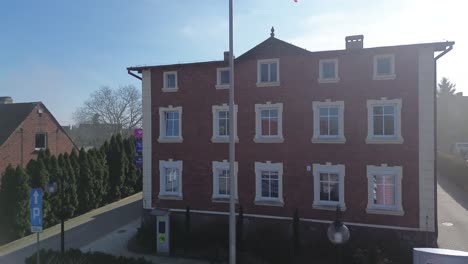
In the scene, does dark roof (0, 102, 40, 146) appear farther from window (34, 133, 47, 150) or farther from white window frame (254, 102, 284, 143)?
white window frame (254, 102, 284, 143)

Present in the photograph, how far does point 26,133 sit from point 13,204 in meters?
10.7

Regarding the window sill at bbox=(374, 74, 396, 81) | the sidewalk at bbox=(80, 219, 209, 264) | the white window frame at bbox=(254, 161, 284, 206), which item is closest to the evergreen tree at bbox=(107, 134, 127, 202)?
the sidewalk at bbox=(80, 219, 209, 264)

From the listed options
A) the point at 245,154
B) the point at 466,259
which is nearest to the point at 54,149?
the point at 245,154

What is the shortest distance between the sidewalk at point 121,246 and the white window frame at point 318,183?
5843mm

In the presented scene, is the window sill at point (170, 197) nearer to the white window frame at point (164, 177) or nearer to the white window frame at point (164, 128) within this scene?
the white window frame at point (164, 177)

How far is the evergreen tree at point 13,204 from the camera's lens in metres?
20.2

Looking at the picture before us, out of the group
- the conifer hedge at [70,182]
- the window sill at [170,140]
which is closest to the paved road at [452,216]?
the window sill at [170,140]

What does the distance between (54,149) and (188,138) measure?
58.5 feet

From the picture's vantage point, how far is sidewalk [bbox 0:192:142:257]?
1909 centimetres

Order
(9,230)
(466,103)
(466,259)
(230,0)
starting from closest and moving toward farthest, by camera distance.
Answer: (466,259) → (230,0) → (9,230) → (466,103)

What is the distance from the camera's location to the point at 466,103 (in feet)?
179

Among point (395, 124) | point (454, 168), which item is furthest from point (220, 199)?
point (454, 168)

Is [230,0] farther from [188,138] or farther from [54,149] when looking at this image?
[54,149]

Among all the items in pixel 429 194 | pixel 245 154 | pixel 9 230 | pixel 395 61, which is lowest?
pixel 9 230
